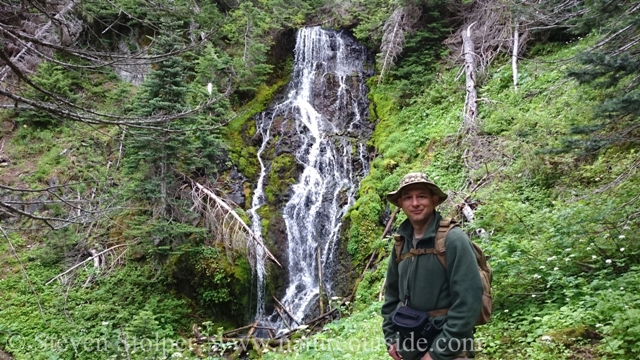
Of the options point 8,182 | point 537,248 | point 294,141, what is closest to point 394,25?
point 294,141

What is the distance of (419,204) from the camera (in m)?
2.73

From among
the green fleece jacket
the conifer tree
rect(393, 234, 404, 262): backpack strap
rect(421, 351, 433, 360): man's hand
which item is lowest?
rect(421, 351, 433, 360): man's hand

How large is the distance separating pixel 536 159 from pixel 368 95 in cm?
963

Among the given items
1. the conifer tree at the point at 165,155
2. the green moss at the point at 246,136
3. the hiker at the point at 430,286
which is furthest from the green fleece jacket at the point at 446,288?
the green moss at the point at 246,136

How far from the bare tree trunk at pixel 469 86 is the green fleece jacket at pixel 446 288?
8208 mm

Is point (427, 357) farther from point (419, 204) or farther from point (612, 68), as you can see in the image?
point (612, 68)

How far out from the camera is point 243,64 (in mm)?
14914

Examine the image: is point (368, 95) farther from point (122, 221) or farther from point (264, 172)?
point (122, 221)

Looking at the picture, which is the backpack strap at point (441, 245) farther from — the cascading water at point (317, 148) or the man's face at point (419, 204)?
the cascading water at point (317, 148)

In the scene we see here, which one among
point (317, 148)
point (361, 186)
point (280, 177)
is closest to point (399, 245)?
point (361, 186)

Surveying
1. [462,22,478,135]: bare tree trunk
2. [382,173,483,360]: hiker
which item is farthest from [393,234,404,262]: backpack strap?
[462,22,478,135]: bare tree trunk

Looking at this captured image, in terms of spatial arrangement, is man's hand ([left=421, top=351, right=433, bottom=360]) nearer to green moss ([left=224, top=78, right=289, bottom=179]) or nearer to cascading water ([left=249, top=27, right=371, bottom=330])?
cascading water ([left=249, top=27, right=371, bottom=330])

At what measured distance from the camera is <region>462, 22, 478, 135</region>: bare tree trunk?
34.0 feet

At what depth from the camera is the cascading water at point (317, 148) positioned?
37.1 ft
